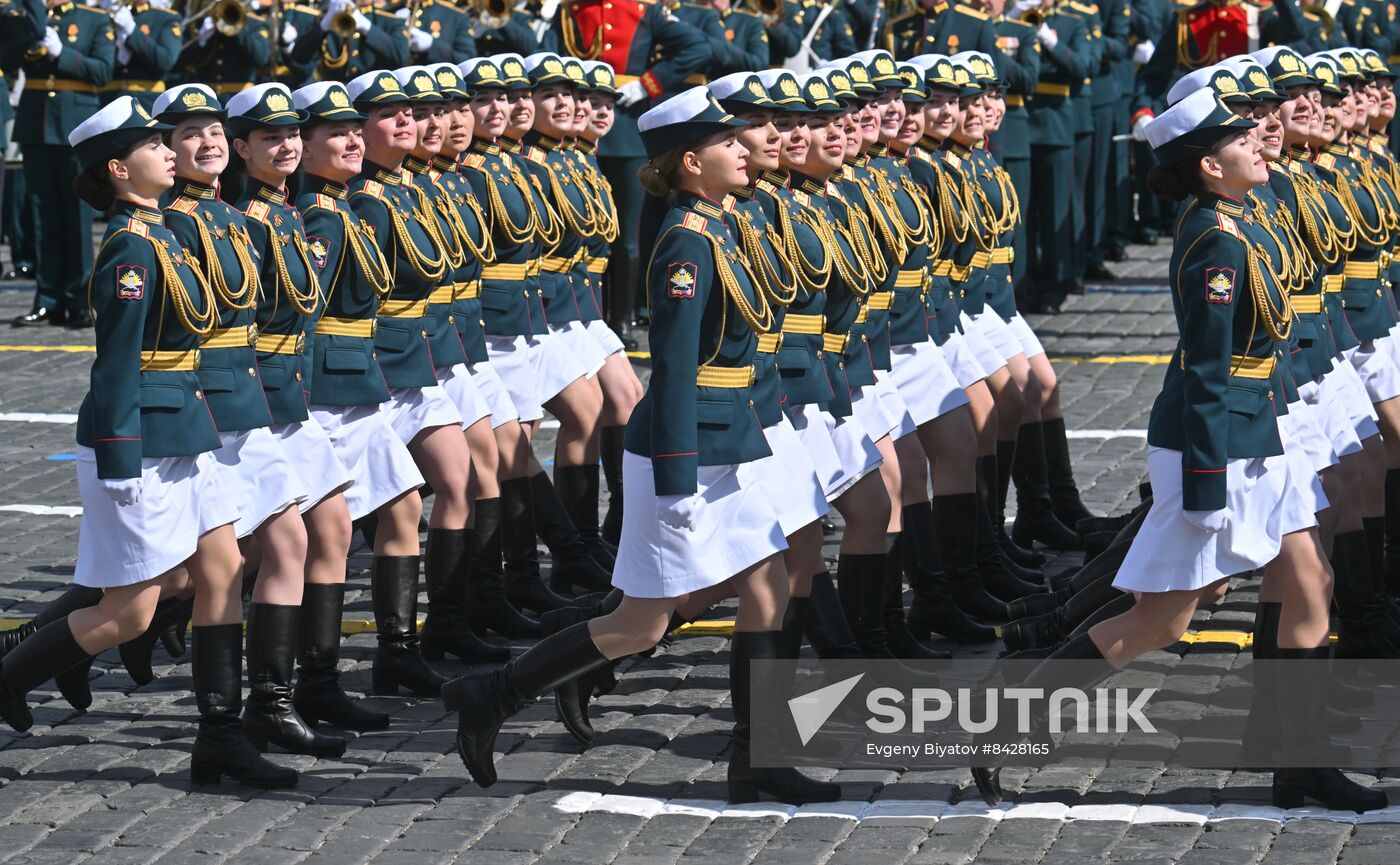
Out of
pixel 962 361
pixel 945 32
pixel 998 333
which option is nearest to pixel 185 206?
pixel 962 361

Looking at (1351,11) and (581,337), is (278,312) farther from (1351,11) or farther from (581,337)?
(1351,11)

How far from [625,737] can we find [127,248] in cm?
218

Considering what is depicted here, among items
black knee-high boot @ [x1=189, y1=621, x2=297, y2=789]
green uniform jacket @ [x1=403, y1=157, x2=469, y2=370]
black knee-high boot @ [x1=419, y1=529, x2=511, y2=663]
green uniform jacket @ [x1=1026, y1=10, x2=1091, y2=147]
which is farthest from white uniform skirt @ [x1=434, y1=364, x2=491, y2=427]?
green uniform jacket @ [x1=1026, y1=10, x2=1091, y2=147]

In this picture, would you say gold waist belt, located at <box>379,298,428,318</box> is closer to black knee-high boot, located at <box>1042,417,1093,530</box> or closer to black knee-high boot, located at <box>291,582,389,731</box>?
black knee-high boot, located at <box>291,582,389,731</box>

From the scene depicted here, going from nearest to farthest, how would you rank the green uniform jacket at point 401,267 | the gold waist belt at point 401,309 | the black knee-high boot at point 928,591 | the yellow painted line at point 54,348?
the green uniform jacket at point 401,267 → the gold waist belt at point 401,309 → the black knee-high boot at point 928,591 → the yellow painted line at point 54,348

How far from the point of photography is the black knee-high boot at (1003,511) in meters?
10.8

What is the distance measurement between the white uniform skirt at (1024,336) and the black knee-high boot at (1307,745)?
12.2 ft

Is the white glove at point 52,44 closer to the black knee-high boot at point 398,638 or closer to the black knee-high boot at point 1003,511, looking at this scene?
the black knee-high boot at point 1003,511

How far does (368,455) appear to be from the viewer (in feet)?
27.7

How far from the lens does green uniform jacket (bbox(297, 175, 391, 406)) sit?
8422 mm

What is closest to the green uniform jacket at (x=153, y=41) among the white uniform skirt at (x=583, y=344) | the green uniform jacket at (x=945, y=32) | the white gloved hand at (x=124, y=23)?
the white gloved hand at (x=124, y=23)

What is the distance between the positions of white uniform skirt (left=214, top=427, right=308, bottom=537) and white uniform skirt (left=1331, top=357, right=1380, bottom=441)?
3496 mm

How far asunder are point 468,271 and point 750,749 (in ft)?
9.66

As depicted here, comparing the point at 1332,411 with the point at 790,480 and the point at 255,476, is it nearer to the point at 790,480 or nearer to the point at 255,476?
the point at 790,480
